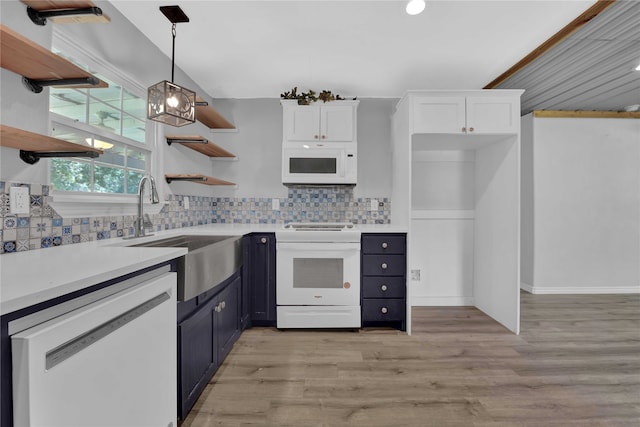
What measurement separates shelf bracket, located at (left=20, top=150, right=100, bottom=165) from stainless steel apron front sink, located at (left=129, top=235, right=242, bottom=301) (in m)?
0.59

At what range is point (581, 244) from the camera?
384 centimetres

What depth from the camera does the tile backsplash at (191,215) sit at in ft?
4.47

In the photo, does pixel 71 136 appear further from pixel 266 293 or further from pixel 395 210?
pixel 395 210

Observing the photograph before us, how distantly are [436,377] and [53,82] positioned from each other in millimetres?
2631

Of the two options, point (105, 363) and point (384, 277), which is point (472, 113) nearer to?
point (384, 277)

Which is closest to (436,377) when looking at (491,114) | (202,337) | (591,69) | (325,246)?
(325,246)

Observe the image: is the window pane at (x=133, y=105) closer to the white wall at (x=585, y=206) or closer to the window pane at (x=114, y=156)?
the window pane at (x=114, y=156)

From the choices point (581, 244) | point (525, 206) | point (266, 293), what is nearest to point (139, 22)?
point (266, 293)

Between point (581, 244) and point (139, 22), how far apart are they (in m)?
5.20

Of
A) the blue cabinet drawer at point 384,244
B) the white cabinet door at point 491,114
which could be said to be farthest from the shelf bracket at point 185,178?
the white cabinet door at point 491,114

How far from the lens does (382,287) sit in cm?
266

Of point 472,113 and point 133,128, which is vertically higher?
point 472,113

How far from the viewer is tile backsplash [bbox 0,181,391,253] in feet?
4.47

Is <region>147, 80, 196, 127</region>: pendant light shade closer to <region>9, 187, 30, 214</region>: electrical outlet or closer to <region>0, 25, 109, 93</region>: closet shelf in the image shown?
<region>0, 25, 109, 93</region>: closet shelf
